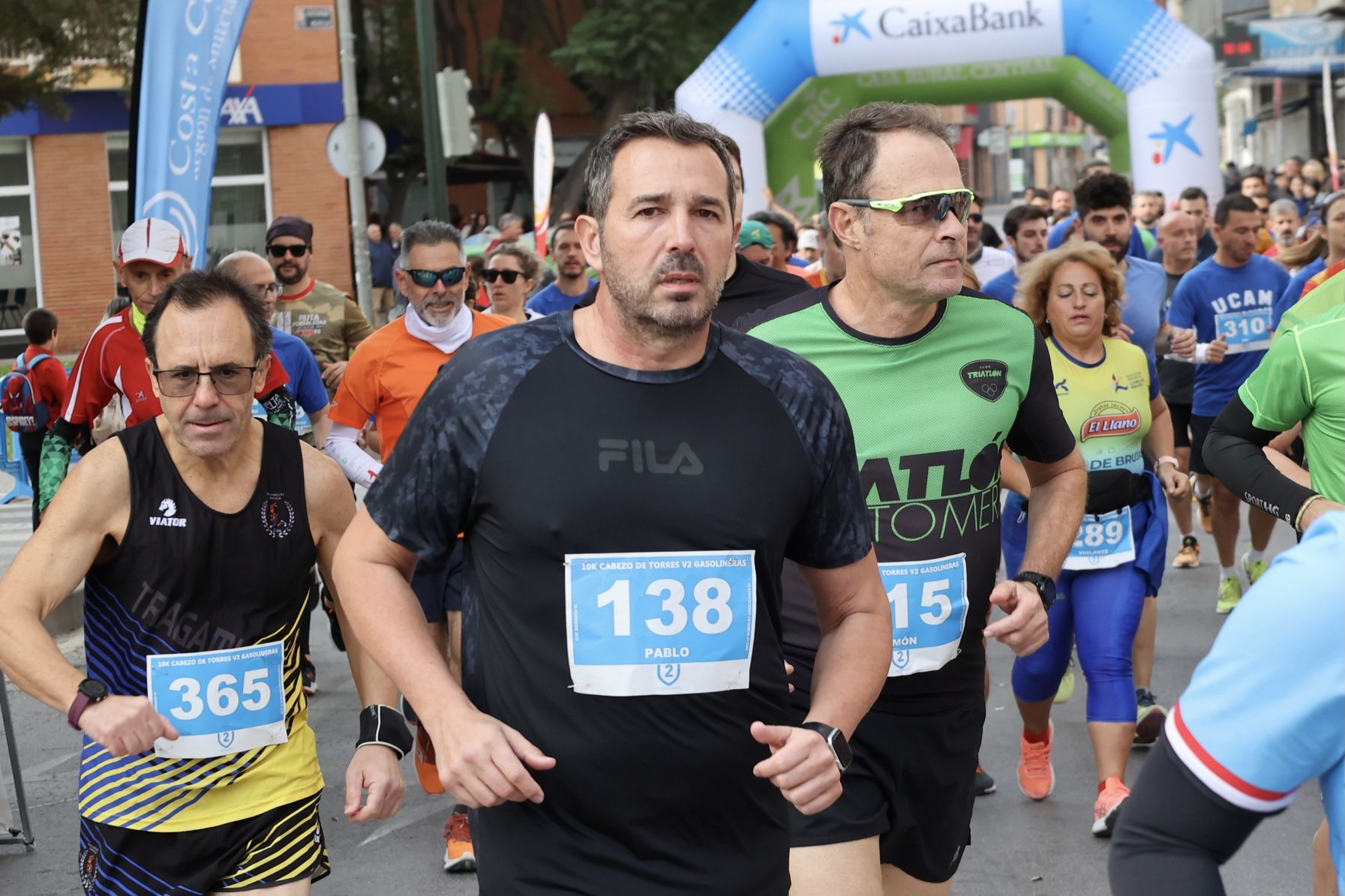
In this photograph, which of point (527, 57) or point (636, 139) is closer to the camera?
point (636, 139)

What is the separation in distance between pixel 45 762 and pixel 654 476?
518cm

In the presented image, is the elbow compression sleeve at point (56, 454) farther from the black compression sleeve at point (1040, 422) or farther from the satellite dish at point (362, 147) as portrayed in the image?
the satellite dish at point (362, 147)

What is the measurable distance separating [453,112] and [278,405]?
371 inches

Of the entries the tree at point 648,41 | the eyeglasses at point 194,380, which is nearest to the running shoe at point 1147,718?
the eyeglasses at point 194,380

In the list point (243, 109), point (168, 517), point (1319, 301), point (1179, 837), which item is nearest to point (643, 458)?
point (1179, 837)

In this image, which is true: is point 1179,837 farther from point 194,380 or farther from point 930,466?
point 194,380

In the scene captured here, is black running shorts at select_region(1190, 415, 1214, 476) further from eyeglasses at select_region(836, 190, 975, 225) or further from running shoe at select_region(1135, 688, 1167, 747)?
eyeglasses at select_region(836, 190, 975, 225)

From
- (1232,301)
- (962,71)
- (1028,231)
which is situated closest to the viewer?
(1232,301)

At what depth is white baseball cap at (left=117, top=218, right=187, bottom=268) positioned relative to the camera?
611 centimetres

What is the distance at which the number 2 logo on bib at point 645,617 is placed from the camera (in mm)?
2512

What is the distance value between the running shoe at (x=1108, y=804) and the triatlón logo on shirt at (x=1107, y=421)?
1.19 metres

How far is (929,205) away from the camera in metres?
3.62

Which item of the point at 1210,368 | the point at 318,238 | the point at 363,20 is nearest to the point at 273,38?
the point at 318,238

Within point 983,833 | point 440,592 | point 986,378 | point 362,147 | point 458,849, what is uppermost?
point 362,147
